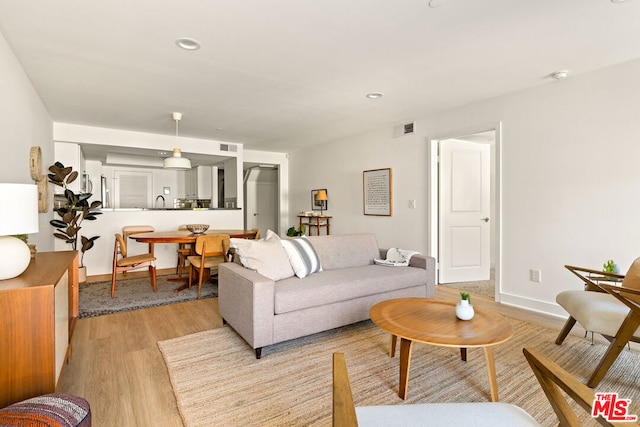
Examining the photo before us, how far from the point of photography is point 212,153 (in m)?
5.98

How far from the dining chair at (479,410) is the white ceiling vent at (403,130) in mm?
3939

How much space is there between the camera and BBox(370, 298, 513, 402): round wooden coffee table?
1.74 m

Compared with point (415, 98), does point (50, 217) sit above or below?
below

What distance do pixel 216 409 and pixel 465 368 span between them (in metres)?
1.61

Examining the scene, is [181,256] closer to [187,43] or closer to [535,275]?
[187,43]

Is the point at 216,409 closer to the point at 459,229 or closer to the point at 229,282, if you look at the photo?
the point at 229,282

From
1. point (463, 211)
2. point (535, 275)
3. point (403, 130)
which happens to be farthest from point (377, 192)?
point (535, 275)

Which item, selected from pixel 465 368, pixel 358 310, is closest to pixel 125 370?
pixel 358 310

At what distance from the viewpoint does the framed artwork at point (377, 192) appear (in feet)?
16.5

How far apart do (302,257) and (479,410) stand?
6.53ft

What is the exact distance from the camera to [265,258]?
276cm

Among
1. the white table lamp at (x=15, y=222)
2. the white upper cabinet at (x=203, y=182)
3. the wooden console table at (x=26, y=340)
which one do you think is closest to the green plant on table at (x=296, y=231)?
the white upper cabinet at (x=203, y=182)

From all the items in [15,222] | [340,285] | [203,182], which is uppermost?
[203,182]

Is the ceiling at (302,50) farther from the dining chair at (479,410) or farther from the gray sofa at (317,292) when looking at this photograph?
the dining chair at (479,410)
